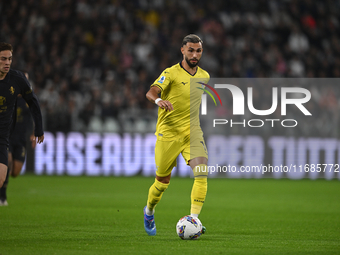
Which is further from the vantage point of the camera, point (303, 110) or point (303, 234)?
point (303, 110)

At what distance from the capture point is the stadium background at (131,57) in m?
15.9

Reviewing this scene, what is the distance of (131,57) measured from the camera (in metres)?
19.0

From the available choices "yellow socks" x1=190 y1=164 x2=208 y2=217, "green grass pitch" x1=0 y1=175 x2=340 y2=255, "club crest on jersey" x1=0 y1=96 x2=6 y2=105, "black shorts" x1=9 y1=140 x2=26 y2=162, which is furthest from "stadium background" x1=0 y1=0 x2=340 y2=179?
"club crest on jersey" x1=0 y1=96 x2=6 y2=105

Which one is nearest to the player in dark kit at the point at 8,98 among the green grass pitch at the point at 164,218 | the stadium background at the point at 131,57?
the green grass pitch at the point at 164,218

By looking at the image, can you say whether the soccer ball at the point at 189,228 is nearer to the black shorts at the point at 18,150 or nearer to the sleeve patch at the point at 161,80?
the sleeve patch at the point at 161,80

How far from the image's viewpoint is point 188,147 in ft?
21.2

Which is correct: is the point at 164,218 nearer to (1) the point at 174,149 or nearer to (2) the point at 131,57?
(1) the point at 174,149

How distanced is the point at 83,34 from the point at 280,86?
747 cm

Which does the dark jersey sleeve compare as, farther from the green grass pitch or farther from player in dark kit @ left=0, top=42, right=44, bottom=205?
the green grass pitch

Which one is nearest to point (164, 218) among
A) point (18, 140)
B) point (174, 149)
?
point (174, 149)

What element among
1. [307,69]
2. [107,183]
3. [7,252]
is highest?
[307,69]

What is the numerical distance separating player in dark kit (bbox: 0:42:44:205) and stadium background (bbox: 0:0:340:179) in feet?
30.6

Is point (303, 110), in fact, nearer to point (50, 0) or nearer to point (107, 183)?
point (107, 183)

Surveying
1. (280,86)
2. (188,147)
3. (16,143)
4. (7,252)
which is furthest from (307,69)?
(7,252)
